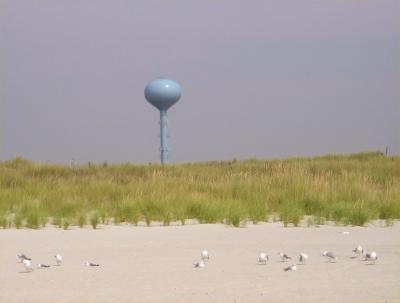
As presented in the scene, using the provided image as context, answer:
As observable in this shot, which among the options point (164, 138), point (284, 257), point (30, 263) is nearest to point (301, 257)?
point (284, 257)

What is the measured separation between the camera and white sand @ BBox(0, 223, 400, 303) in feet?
18.6

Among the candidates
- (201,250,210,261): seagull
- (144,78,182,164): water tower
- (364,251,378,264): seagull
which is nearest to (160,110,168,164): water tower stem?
(144,78,182,164): water tower

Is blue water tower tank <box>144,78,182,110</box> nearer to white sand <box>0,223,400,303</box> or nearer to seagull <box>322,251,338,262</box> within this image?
white sand <box>0,223,400,303</box>

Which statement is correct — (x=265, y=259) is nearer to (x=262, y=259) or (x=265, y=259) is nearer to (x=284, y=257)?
(x=262, y=259)

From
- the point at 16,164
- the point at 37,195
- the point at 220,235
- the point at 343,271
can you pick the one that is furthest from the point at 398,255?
the point at 16,164

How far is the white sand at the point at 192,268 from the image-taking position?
5.68 m

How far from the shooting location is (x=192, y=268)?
695 cm

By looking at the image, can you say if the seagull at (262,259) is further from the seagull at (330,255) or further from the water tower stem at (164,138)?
the water tower stem at (164,138)

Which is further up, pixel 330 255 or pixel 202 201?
pixel 202 201

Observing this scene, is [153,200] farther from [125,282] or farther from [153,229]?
[125,282]

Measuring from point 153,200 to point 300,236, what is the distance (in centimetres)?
336

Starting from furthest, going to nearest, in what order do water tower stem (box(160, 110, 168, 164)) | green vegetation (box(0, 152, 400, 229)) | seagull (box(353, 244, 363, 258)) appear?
water tower stem (box(160, 110, 168, 164))
green vegetation (box(0, 152, 400, 229))
seagull (box(353, 244, 363, 258))

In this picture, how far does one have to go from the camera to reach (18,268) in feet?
23.3

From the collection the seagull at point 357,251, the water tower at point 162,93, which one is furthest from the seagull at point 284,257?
the water tower at point 162,93
